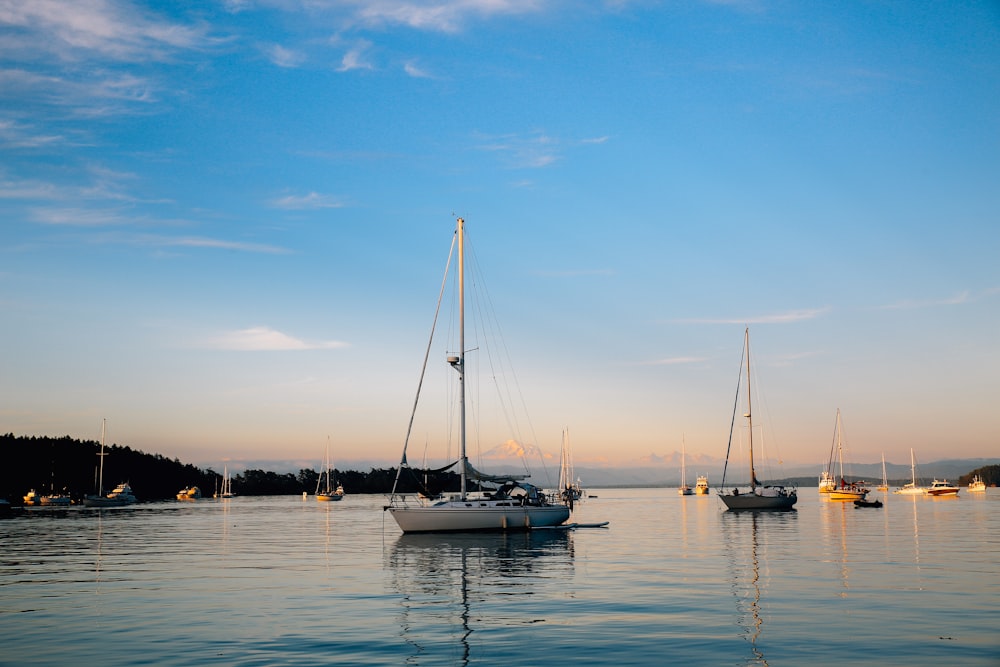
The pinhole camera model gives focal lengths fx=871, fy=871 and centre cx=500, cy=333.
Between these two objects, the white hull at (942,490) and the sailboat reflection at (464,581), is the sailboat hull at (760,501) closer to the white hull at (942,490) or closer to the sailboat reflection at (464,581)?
the sailboat reflection at (464,581)

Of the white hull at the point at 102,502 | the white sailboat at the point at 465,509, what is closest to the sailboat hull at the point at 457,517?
the white sailboat at the point at 465,509

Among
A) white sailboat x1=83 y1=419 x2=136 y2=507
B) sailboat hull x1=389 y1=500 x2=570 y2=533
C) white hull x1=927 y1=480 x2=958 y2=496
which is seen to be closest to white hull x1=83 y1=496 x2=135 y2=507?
white sailboat x1=83 y1=419 x2=136 y2=507

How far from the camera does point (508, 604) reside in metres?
28.5

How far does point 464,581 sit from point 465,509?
2552 centimetres

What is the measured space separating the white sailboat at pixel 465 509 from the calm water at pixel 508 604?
542 cm

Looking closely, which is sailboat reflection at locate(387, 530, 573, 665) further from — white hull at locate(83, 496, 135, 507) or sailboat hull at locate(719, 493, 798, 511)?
white hull at locate(83, 496, 135, 507)

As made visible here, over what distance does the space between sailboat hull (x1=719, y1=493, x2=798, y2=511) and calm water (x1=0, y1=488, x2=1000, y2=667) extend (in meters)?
48.5

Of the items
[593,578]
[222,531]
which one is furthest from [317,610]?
Answer: [222,531]

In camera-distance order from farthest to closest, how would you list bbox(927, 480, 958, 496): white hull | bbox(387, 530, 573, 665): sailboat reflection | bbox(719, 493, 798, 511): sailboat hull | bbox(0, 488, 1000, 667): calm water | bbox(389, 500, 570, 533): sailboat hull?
bbox(927, 480, 958, 496): white hull < bbox(719, 493, 798, 511): sailboat hull < bbox(389, 500, 570, 533): sailboat hull < bbox(387, 530, 573, 665): sailboat reflection < bbox(0, 488, 1000, 667): calm water

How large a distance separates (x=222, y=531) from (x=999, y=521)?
70.8m

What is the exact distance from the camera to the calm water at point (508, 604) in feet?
68.4

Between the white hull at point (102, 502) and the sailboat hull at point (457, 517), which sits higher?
the sailboat hull at point (457, 517)

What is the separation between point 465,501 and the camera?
61.1 metres

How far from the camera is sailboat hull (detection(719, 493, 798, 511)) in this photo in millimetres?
102762
